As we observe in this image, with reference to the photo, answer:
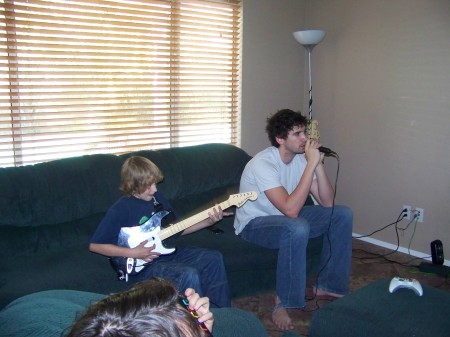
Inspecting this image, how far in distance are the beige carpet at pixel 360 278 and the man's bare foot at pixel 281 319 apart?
0.03 m

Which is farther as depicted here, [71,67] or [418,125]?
[418,125]

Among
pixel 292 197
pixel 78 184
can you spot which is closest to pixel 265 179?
pixel 292 197

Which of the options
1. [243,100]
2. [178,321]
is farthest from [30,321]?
[243,100]

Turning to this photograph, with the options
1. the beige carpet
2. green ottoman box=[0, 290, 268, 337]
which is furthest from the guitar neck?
green ottoman box=[0, 290, 268, 337]

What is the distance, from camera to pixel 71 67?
9.28 ft

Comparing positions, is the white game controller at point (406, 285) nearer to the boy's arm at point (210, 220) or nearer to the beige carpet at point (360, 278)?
the beige carpet at point (360, 278)

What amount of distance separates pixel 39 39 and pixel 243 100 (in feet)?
5.65

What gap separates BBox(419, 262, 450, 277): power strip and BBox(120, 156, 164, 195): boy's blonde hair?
2.08 m

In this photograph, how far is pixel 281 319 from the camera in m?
2.45

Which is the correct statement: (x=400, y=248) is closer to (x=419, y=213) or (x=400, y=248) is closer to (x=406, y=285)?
(x=419, y=213)

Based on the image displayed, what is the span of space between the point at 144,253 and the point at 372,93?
2417mm

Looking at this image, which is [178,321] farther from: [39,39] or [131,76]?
[131,76]

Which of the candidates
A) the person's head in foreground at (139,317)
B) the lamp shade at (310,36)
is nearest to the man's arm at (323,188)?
the lamp shade at (310,36)

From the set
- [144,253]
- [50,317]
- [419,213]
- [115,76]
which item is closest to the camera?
[50,317]
